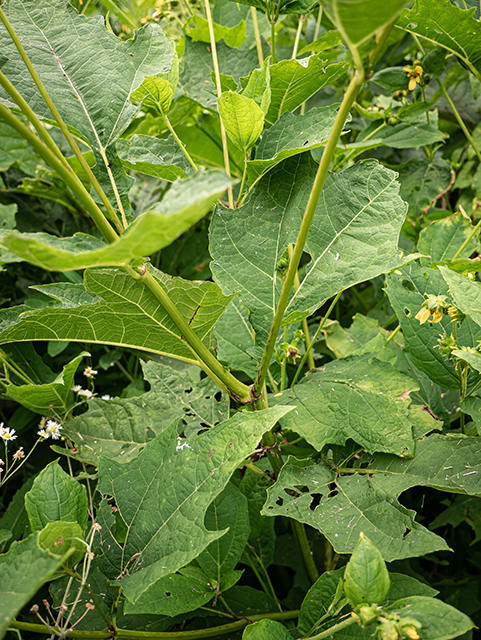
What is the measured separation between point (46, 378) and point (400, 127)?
1.37 meters

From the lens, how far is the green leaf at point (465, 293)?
821 millimetres

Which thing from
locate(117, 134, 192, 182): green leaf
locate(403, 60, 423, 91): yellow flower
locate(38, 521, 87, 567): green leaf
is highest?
locate(403, 60, 423, 91): yellow flower

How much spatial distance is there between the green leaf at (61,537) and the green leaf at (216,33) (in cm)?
134

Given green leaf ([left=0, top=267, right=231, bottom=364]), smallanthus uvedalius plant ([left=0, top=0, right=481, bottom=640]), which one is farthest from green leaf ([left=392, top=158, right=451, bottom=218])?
green leaf ([left=0, top=267, right=231, bottom=364])

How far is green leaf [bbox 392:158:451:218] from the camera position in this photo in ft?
5.46

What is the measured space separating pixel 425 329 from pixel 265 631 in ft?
2.22

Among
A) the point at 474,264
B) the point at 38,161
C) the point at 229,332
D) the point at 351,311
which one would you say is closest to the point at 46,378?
the point at 229,332

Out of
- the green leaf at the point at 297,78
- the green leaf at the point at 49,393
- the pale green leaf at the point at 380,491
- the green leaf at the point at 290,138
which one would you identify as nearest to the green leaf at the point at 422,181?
the green leaf at the point at 297,78

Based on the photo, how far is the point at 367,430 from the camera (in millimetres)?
925

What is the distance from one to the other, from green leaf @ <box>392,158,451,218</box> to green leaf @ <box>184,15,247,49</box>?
69 cm

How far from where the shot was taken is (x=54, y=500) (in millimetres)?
820

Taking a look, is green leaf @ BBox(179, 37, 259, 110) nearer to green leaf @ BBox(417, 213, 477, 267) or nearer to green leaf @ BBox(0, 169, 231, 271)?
green leaf @ BBox(417, 213, 477, 267)

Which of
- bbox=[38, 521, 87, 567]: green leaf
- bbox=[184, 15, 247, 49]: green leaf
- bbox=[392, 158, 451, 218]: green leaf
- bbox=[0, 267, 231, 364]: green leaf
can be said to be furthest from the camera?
bbox=[392, 158, 451, 218]: green leaf

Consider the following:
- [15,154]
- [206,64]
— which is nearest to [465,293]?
[206,64]
